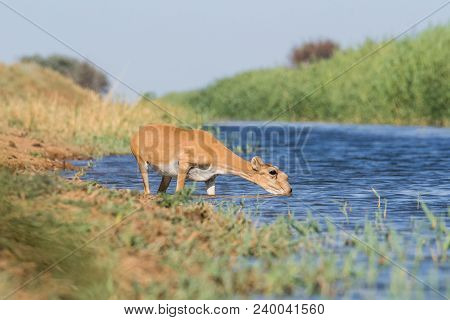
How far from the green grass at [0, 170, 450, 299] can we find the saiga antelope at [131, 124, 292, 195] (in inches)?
96.4

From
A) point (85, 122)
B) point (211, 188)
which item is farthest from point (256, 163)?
point (85, 122)

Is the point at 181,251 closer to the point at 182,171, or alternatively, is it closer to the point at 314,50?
the point at 182,171

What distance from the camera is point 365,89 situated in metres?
38.7

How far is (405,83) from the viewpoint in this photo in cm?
3531

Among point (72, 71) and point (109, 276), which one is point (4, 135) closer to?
point (109, 276)

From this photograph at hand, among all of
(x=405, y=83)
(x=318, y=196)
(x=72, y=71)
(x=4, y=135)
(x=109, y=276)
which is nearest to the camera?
(x=109, y=276)

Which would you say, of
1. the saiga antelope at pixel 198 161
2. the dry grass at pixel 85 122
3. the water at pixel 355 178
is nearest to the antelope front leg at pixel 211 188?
the saiga antelope at pixel 198 161

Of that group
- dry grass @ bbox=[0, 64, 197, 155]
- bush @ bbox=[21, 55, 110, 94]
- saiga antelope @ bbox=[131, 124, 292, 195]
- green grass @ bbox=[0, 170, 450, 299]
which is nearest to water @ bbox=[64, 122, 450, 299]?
green grass @ bbox=[0, 170, 450, 299]

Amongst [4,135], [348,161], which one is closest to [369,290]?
[4,135]

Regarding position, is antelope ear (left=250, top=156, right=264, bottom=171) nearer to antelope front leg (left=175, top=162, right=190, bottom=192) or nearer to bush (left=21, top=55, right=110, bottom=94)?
antelope front leg (left=175, top=162, right=190, bottom=192)

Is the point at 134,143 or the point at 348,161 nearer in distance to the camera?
the point at 134,143

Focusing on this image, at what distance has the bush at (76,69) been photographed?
235ft

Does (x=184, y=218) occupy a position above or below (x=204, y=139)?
below

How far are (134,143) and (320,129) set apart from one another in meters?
24.2
